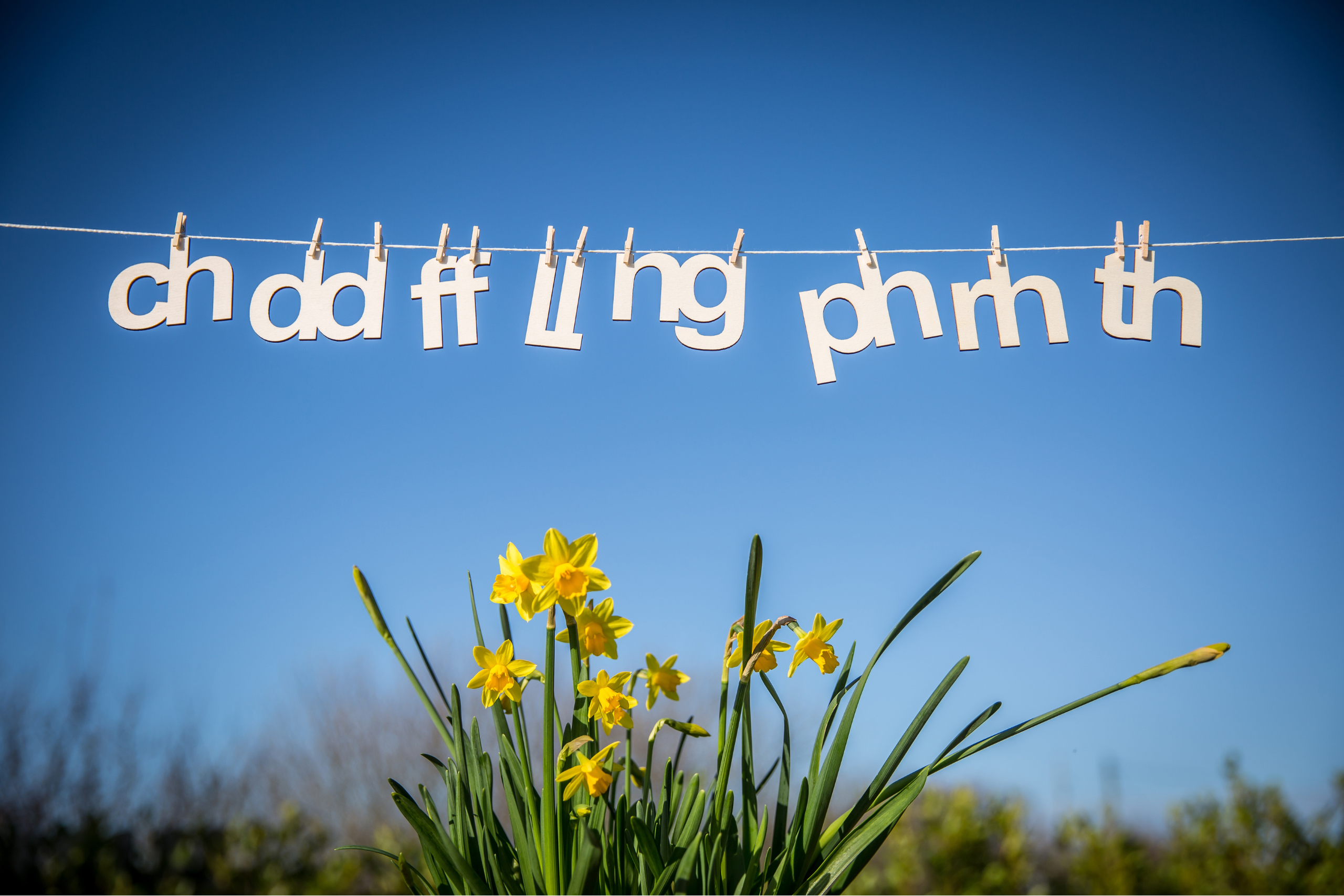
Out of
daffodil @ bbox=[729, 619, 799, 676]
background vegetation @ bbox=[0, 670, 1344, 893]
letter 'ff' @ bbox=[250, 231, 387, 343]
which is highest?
letter 'ff' @ bbox=[250, 231, 387, 343]

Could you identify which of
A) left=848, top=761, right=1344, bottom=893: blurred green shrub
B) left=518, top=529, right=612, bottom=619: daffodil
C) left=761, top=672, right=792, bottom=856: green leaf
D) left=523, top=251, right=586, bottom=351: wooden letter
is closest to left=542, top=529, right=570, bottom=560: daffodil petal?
left=518, top=529, right=612, bottom=619: daffodil

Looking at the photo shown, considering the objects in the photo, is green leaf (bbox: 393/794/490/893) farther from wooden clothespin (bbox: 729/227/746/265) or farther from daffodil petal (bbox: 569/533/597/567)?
wooden clothespin (bbox: 729/227/746/265)

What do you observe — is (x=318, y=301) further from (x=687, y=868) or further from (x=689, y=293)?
(x=687, y=868)

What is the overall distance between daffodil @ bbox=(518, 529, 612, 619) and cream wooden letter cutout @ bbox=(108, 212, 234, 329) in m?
0.94

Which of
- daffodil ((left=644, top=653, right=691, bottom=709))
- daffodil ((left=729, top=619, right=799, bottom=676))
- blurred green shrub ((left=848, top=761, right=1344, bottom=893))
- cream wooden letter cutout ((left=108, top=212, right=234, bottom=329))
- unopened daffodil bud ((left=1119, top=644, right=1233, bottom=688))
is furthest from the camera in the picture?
blurred green shrub ((left=848, top=761, right=1344, bottom=893))

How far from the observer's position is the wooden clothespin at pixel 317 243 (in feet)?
4.26

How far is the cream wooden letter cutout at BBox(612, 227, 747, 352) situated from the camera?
131 cm

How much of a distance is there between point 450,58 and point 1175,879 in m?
3.54

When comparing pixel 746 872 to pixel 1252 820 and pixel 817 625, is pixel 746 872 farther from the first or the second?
pixel 1252 820

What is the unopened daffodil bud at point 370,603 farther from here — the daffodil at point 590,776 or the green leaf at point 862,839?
the green leaf at point 862,839

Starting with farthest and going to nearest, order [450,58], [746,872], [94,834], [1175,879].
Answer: [450,58]
[1175,879]
[94,834]
[746,872]

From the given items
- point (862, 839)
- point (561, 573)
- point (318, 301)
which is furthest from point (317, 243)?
point (862, 839)

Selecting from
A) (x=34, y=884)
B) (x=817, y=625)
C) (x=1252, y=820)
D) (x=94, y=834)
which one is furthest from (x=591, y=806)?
(x=1252, y=820)

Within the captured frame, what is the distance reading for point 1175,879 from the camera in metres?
2.12
